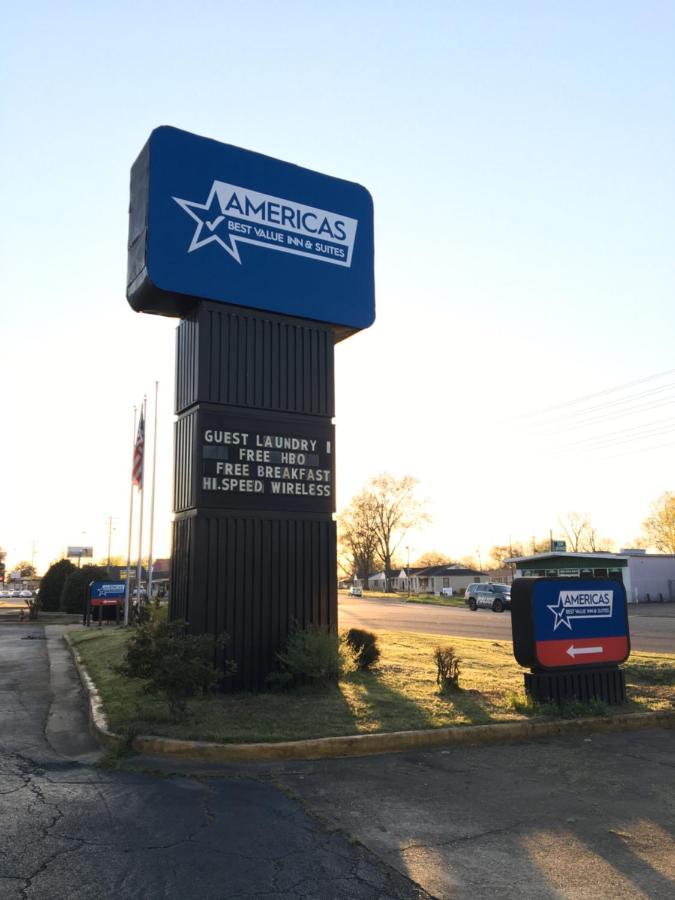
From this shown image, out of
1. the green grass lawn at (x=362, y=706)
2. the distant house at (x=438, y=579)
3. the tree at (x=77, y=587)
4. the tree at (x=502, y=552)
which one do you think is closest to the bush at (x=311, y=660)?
the green grass lawn at (x=362, y=706)

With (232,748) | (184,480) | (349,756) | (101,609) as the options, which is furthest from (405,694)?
(101,609)

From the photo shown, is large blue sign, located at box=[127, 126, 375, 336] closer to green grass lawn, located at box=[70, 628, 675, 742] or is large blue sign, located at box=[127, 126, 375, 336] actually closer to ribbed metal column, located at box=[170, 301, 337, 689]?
ribbed metal column, located at box=[170, 301, 337, 689]

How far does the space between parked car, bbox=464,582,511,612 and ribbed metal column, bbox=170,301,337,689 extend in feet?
117

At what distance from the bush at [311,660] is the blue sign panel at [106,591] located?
18102mm

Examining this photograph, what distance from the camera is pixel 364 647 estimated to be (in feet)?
40.5

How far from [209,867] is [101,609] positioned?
75.2 ft

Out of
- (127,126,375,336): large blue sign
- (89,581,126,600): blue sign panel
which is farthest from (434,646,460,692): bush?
(89,581,126,600): blue sign panel

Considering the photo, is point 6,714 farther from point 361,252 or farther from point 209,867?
point 361,252

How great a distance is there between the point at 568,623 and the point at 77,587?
27809mm

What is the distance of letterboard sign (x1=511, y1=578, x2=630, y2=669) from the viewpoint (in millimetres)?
9672

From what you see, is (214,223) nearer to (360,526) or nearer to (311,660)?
(311,660)

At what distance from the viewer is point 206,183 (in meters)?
11.3

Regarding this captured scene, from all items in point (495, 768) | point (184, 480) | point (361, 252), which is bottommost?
point (495, 768)

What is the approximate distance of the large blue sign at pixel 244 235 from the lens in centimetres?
1092
